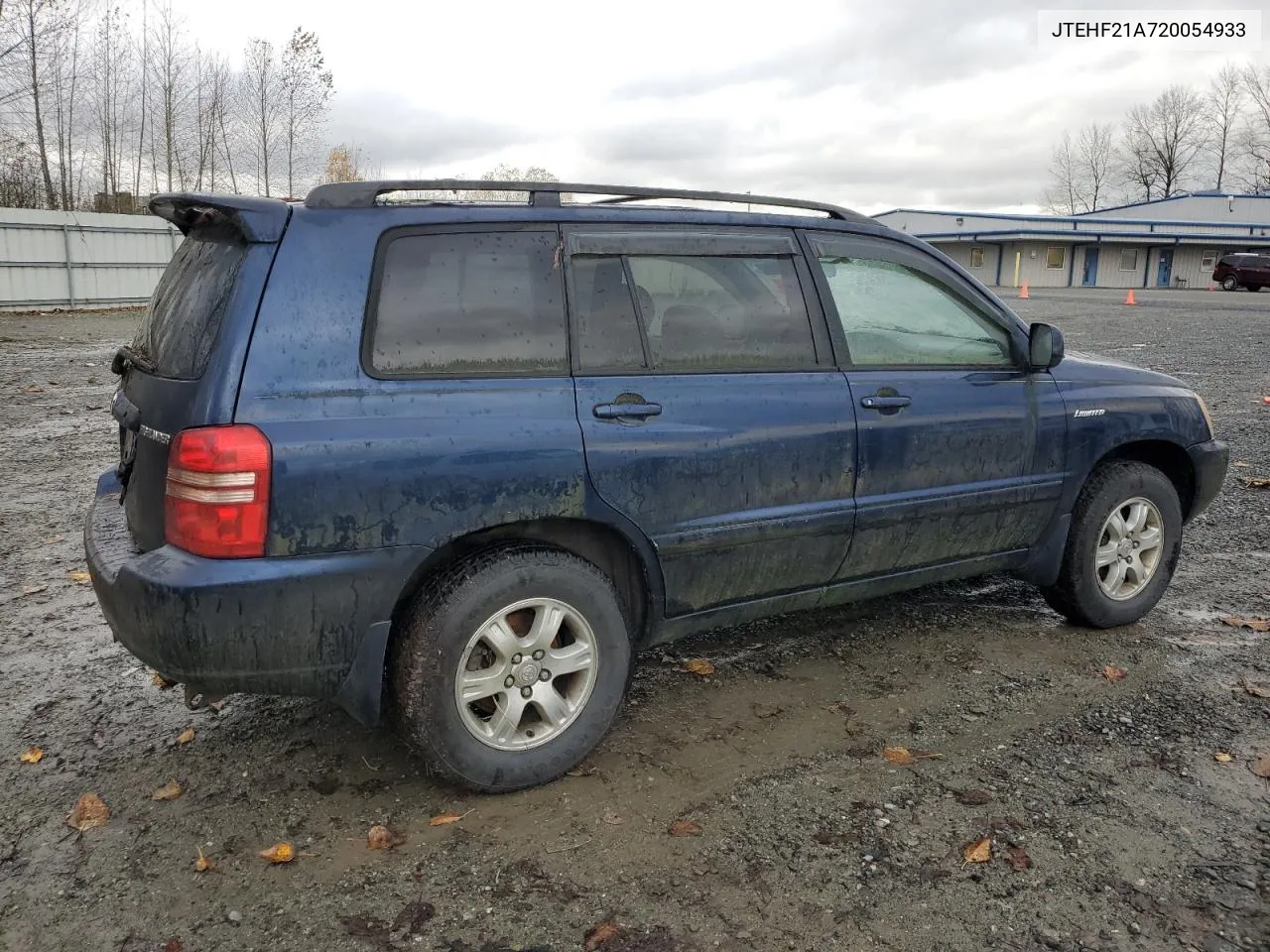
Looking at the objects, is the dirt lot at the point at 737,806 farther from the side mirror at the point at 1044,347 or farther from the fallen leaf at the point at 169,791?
the side mirror at the point at 1044,347

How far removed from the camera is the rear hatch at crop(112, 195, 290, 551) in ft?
9.13

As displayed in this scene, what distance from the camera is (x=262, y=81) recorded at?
108ft

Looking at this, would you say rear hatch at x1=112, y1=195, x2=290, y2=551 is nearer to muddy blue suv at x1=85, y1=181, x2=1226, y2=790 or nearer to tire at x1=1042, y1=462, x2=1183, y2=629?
muddy blue suv at x1=85, y1=181, x2=1226, y2=790

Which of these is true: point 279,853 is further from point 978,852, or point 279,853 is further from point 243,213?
point 978,852

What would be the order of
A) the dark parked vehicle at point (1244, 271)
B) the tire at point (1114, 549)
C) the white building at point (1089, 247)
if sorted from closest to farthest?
the tire at point (1114, 549)
the dark parked vehicle at point (1244, 271)
the white building at point (1089, 247)

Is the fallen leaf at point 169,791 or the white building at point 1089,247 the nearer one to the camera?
the fallen leaf at point 169,791

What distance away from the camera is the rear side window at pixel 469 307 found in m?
3.00

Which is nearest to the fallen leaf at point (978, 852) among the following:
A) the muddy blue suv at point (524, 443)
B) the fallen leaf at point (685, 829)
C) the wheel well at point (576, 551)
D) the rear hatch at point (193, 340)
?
the fallen leaf at point (685, 829)

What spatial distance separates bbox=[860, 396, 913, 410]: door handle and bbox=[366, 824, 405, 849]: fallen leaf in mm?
2165

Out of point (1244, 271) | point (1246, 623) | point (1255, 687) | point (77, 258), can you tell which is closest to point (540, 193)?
point (1255, 687)

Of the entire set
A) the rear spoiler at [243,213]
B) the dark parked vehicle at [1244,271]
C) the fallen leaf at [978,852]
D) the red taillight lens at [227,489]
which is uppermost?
the dark parked vehicle at [1244,271]

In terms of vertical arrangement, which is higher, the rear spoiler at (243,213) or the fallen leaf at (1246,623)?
the rear spoiler at (243,213)

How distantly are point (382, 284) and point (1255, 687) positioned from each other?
360cm

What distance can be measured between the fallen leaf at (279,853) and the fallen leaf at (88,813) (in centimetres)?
57
